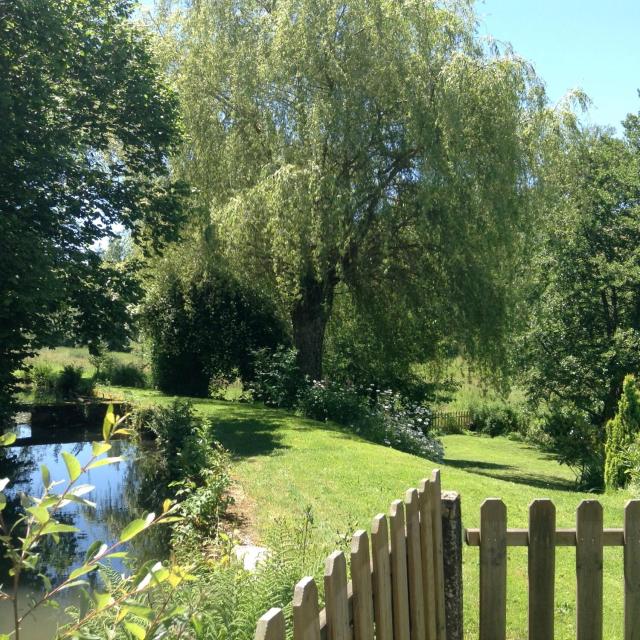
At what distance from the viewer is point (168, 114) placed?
1434 centimetres

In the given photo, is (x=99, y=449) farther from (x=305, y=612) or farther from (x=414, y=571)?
(x=414, y=571)

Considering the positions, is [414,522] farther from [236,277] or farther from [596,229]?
[596,229]

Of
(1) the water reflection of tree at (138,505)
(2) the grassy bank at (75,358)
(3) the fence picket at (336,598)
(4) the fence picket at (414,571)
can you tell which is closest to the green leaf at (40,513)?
(3) the fence picket at (336,598)

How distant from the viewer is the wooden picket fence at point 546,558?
11.9ft

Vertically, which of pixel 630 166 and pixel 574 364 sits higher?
pixel 630 166

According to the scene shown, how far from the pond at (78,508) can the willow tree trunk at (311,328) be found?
471 cm

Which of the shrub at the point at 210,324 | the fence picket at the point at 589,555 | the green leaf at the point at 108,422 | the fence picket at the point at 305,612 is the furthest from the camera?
the shrub at the point at 210,324

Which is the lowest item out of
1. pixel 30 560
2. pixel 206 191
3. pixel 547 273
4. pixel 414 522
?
pixel 414 522

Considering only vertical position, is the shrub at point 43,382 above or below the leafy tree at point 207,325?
below

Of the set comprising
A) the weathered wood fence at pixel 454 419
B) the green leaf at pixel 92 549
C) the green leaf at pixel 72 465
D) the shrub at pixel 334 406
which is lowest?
the weathered wood fence at pixel 454 419

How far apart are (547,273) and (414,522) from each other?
18868 millimetres

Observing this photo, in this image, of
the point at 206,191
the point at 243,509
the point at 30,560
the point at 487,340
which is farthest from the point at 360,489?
the point at 206,191

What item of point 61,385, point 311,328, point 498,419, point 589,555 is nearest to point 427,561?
point 589,555

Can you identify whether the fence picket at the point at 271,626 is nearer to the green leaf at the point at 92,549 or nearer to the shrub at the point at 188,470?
the green leaf at the point at 92,549
